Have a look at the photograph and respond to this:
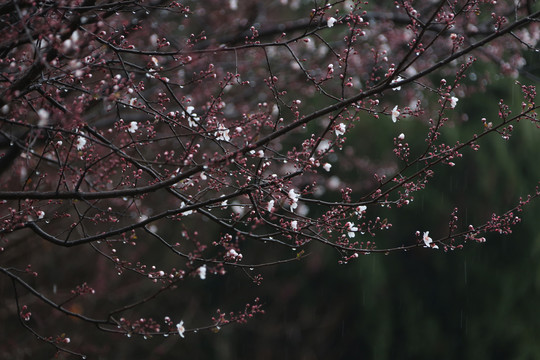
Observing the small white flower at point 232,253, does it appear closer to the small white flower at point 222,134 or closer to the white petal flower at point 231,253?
the white petal flower at point 231,253

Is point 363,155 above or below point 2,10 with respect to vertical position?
above

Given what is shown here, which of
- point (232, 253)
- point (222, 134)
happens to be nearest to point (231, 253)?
point (232, 253)

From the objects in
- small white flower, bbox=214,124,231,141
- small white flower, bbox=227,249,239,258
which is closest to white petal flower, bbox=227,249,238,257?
small white flower, bbox=227,249,239,258

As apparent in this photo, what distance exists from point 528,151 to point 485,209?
105 centimetres

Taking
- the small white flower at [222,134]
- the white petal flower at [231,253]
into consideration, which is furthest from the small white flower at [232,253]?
the small white flower at [222,134]

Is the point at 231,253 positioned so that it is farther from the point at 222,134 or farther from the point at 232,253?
the point at 222,134

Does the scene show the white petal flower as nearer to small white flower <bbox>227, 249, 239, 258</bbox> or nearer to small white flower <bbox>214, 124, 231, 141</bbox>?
small white flower <bbox>227, 249, 239, 258</bbox>

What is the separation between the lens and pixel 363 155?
8.12 metres

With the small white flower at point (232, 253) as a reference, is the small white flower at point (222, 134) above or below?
above

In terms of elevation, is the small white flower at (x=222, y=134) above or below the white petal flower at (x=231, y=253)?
above

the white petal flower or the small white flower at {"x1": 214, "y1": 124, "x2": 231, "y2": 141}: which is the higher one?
the small white flower at {"x1": 214, "y1": 124, "x2": 231, "y2": 141}

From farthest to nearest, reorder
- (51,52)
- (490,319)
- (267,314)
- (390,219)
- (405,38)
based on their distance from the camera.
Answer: (267,314)
(390,219)
(490,319)
(405,38)
(51,52)

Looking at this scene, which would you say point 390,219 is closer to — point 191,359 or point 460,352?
point 460,352

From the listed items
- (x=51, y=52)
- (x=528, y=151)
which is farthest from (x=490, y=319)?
(x=51, y=52)
